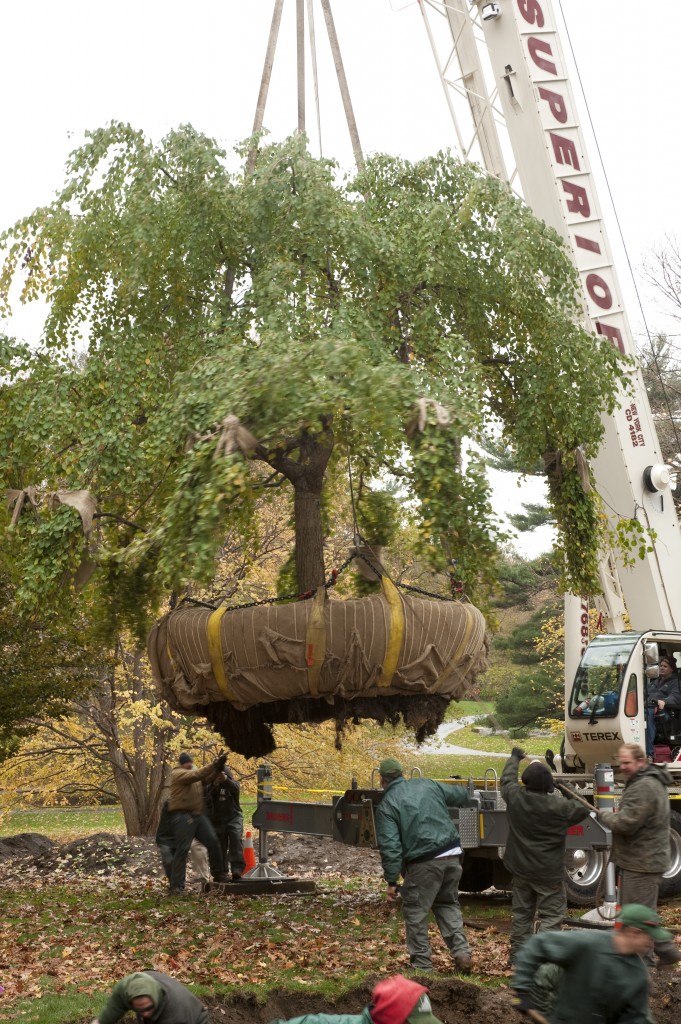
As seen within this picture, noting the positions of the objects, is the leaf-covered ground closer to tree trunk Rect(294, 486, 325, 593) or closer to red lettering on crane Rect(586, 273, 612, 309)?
tree trunk Rect(294, 486, 325, 593)

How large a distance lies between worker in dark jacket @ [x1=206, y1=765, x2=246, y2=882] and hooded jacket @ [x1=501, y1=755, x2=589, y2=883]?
231 inches

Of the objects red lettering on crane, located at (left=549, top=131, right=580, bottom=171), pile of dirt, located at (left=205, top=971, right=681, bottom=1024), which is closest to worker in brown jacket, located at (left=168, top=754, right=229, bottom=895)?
pile of dirt, located at (left=205, top=971, right=681, bottom=1024)

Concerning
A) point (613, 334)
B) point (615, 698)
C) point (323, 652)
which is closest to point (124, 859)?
point (615, 698)

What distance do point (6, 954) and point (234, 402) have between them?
Answer: 4.35 m

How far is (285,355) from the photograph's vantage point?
29.8ft

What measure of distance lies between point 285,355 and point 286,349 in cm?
15

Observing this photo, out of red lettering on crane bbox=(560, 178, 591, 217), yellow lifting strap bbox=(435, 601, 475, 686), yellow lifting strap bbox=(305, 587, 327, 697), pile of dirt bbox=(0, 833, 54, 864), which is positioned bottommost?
pile of dirt bbox=(0, 833, 54, 864)

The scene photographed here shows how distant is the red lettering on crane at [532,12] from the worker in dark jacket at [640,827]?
1002 cm

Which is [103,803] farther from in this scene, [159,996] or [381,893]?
[159,996]

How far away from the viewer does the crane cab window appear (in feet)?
39.8

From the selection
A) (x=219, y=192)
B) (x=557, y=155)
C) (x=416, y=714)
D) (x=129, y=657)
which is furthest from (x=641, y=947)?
(x=129, y=657)

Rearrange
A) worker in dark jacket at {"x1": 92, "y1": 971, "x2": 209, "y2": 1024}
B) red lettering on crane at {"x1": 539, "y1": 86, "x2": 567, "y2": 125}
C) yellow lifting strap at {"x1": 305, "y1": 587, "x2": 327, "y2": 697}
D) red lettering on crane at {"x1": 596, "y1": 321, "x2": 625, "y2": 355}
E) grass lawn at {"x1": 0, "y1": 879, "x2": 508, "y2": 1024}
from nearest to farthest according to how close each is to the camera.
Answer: worker in dark jacket at {"x1": 92, "y1": 971, "x2": 209, "y2": 1024}, grass lawn at {"x1": 0, "y1": 879, "x2": 508, "y2": 1024}, yellow lifting strap at {"x1": 305, "y1": 587, "x2": 327, "y2": 697}, red lettering on crane at {"x1": 596, "y1": 321, "x2": 625, "y2": 355}, red lettering on crane at {"x1": 539, "y1": 86, "x2": 567, "y2": 125}

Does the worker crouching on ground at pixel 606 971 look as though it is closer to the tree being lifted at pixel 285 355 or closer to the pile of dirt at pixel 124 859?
the tree being lifted at pixel 285 355

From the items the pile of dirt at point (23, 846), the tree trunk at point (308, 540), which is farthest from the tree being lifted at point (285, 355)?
the pile of dirt at point (23, 846)
